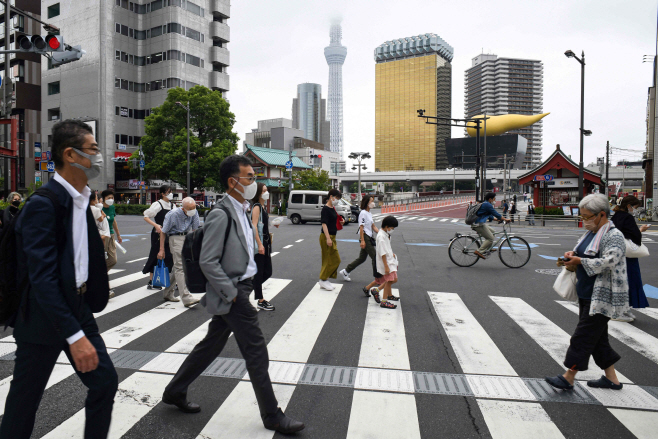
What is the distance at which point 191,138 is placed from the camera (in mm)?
40500

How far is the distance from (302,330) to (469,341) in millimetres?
1977

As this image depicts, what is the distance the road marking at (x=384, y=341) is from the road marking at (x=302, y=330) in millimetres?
594

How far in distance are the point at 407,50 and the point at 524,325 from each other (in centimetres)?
21017

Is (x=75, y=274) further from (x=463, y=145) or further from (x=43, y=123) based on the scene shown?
(x=463, y=145)

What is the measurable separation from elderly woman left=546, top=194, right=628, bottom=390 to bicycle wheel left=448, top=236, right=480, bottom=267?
6.95 meters

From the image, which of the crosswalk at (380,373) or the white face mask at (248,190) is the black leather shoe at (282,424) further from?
the white face mask at (248,190)

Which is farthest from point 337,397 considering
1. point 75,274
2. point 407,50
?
point 407,50

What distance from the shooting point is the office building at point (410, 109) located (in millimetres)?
154750

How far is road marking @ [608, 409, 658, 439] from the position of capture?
3113mm

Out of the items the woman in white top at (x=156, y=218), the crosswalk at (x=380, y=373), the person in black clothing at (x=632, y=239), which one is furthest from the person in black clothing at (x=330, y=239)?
the person in black clothing at (x=632, y=239)

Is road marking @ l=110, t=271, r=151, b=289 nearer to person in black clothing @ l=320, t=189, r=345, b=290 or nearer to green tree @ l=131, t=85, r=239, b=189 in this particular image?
person in black clothing @ l=320, t=189, r=345, b=290

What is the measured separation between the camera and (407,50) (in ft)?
652

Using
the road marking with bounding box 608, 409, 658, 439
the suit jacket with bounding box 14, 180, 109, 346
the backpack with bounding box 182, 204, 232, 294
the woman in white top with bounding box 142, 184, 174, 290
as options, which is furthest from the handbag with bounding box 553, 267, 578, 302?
the woman in white top with bounding box 142, 184, 174, 290

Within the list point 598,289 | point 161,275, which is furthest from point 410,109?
point 598,289
